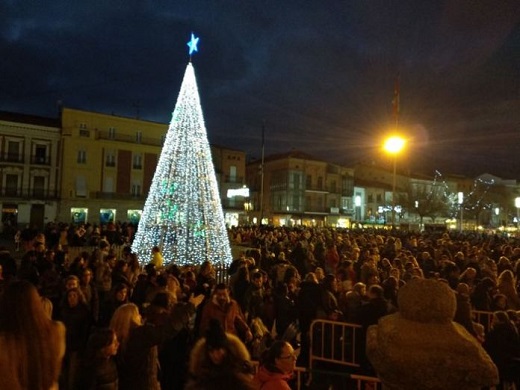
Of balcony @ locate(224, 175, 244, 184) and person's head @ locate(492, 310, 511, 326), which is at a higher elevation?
balcony @ locate(224, 175, 244, 184)

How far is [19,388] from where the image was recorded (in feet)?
7.99

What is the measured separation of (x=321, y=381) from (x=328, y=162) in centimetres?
5694

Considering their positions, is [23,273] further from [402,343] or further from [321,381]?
[402,343]

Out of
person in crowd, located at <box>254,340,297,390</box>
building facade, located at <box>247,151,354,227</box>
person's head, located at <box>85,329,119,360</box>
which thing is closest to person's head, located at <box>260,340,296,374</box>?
person in crowd, located at <box>254,340,297,390</box>

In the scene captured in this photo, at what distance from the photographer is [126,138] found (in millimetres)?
46156

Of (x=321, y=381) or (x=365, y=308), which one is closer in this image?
(x=321, y=381)

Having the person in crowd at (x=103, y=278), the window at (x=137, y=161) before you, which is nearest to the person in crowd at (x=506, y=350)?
the person in crowd at (x=103, y=278)

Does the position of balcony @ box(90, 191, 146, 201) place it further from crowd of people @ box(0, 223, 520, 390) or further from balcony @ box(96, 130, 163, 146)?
crowd of people @ box(0, 223, 520, 390)

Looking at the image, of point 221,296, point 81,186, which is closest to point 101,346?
point 221,296

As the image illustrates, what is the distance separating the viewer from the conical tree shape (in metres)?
14.1

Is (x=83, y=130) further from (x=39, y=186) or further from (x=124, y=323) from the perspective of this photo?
(x=124, y=323)

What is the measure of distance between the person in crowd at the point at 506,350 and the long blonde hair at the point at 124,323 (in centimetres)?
423

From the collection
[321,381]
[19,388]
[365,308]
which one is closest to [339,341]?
[365,308]

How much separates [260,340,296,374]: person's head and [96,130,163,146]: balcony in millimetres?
44159
